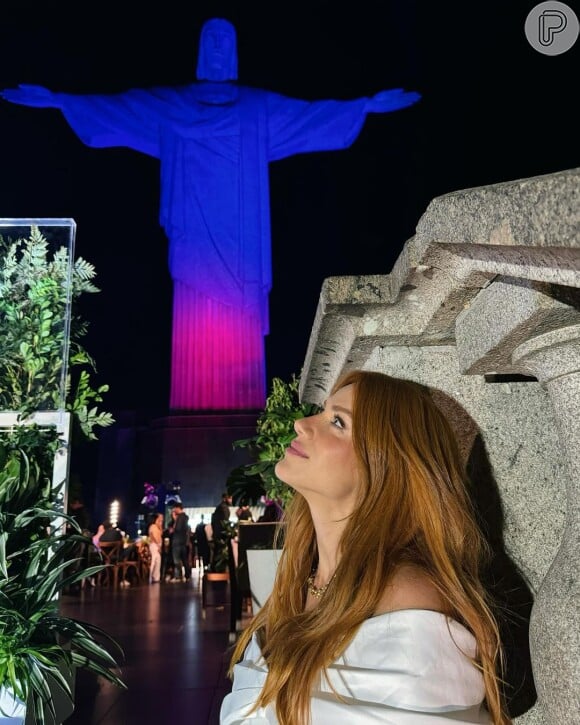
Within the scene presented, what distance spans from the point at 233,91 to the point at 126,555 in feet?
38.5

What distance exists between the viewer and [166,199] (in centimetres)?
1606

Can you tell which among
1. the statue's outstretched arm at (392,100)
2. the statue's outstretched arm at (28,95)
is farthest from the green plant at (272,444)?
the statue's outstretched arm at (28,95)

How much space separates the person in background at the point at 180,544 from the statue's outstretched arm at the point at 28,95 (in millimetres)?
9503

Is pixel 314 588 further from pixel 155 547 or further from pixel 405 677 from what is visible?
pixel 155 547

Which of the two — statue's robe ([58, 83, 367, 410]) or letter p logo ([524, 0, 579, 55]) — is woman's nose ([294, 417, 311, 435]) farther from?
statue's robe ([58, 83, 367, 410])

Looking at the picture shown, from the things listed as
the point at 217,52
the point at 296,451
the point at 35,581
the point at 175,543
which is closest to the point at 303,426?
the point at 296,451

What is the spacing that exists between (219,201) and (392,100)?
15.8 ft

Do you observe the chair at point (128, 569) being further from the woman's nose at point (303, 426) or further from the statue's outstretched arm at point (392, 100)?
the statue's outstretched arm at point (392, 100)

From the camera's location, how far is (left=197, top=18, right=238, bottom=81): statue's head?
17.1m

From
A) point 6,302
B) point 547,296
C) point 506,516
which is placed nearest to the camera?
point 547,296

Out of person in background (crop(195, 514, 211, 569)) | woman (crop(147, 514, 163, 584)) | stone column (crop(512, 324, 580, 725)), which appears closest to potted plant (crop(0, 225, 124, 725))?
stone column (crop(512, 324, 580, 725))

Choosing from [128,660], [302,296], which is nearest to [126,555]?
[128,660]

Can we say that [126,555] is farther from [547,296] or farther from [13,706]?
[547,296]

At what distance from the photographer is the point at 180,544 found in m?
11.1
